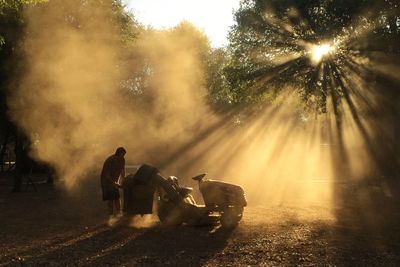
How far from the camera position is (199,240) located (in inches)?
308

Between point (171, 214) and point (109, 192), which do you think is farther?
point (109, 192)

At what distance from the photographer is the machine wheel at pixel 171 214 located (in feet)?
29.0

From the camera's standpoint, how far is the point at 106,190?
9367 millimetres

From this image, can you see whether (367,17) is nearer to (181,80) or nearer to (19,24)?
(181,80)

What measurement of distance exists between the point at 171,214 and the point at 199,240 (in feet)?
4.04

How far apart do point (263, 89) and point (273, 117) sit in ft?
49.7

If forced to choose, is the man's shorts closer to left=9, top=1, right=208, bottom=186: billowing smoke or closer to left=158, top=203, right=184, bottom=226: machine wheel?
left=158, top=203, right=184, bottom=226: machine wheel

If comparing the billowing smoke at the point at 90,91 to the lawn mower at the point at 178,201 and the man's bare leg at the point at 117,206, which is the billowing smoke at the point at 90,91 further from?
the lawn mower at the point at 178,201

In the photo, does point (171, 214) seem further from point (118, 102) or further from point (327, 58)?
point (327, 58)

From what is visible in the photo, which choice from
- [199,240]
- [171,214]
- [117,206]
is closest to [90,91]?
[117,206]

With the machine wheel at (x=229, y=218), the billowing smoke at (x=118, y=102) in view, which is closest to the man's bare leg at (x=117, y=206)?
the machine wheel at (x=229, y=218)

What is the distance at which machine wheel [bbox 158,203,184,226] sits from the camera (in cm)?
884

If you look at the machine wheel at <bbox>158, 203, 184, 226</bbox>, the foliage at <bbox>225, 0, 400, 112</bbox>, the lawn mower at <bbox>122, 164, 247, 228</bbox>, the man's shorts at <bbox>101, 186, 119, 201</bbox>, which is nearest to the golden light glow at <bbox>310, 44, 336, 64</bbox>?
the foliage at <bbox>225, 0, 400, 112</bbox>

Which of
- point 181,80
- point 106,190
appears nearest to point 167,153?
point 181,80
